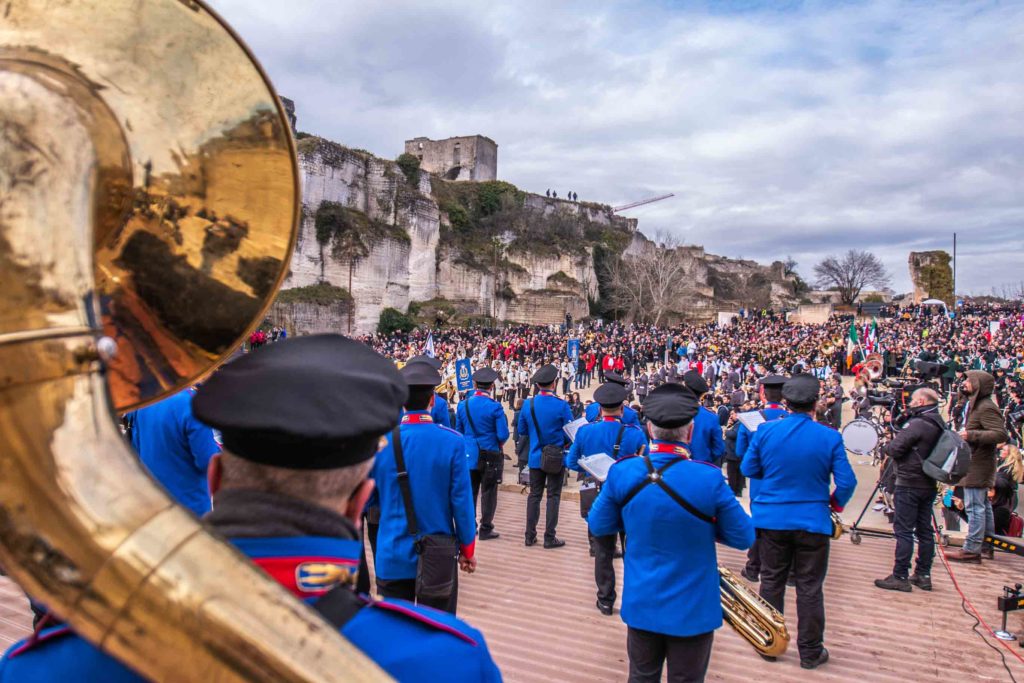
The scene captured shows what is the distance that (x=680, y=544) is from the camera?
315cm

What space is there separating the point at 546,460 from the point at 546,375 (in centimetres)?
99

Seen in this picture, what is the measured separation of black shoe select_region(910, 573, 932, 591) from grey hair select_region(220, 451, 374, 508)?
6233 mm

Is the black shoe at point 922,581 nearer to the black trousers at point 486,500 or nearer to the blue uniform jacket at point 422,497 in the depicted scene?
the black trousers at point 486,500

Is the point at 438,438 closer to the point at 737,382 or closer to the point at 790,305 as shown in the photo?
the point at 737,382

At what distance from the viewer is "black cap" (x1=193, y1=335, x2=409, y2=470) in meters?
1.07

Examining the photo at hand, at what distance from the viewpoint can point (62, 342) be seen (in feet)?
3.05

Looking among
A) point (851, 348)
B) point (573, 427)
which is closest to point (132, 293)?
Answer: point (573, 427)

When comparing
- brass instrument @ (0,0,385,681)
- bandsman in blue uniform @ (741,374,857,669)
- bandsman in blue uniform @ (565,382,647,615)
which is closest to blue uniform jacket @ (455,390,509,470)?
bandsman in blue uniform @ (565,382,647,615)

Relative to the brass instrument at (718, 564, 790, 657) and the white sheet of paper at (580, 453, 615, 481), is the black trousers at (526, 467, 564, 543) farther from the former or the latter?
the brass instrument at (718, 564, 790, 657)

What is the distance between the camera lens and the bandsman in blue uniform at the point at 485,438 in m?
7.06

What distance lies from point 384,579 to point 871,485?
896 cm

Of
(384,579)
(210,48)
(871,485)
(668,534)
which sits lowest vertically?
(871,485)

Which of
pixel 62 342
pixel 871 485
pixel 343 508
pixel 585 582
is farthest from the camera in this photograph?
pixel 871 485

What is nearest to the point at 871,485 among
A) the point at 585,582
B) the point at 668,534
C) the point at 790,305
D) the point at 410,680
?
the point at 585,582
